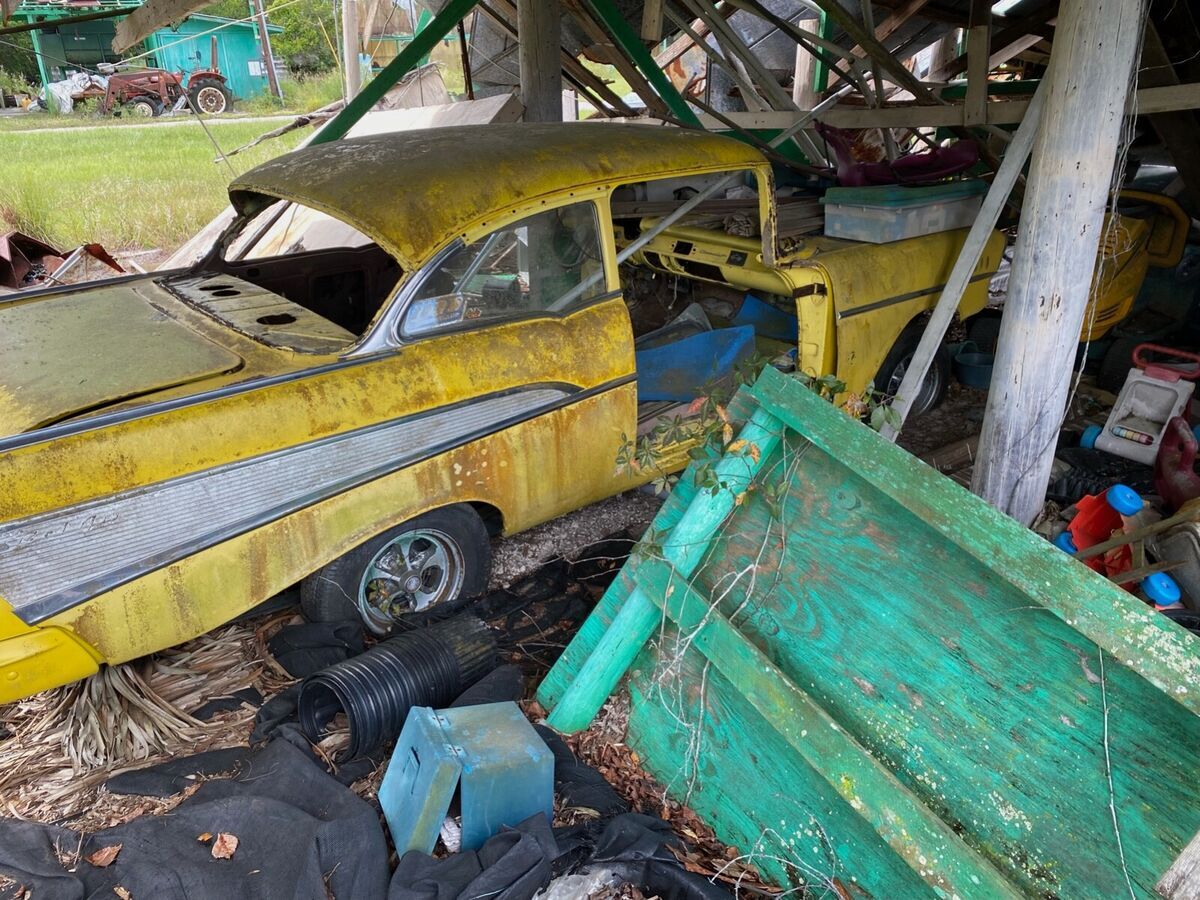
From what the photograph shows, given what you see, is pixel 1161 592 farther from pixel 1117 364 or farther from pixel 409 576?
pixel 1117 364

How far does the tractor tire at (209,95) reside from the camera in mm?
25484

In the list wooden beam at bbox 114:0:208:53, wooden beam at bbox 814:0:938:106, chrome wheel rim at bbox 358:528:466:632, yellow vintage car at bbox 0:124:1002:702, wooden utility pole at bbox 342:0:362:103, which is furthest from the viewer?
wooden utility pole at bbox 342:0:362:103

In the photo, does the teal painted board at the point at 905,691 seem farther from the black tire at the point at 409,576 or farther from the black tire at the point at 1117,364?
the black tire at the point at 1117,364

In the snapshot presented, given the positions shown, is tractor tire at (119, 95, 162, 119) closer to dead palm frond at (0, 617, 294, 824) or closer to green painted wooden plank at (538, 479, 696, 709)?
dead palm frond at (0, 617, 294, 824)

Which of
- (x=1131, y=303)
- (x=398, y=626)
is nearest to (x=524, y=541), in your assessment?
(x=398, y=626)

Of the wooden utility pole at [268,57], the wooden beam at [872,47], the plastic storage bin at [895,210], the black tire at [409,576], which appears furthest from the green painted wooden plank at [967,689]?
the wooden utility pole at [268,57]

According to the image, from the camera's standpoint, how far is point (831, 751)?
2.00 meters

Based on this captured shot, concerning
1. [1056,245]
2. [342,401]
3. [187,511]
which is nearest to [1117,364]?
[1056,245]

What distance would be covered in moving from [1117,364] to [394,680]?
208 inches

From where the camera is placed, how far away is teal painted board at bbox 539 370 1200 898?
168cm

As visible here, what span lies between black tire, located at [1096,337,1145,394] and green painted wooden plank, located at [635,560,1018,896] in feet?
15.1

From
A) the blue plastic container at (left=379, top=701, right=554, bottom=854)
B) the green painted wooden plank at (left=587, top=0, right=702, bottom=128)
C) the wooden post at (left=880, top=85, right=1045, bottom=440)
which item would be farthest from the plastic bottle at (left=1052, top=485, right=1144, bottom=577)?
the green painted wooden plank at (left=587, top=0, right=702, bottom=128)

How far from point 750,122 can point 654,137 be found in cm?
264

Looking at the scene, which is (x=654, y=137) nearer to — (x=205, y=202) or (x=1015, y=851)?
(x=1015, y=851)
